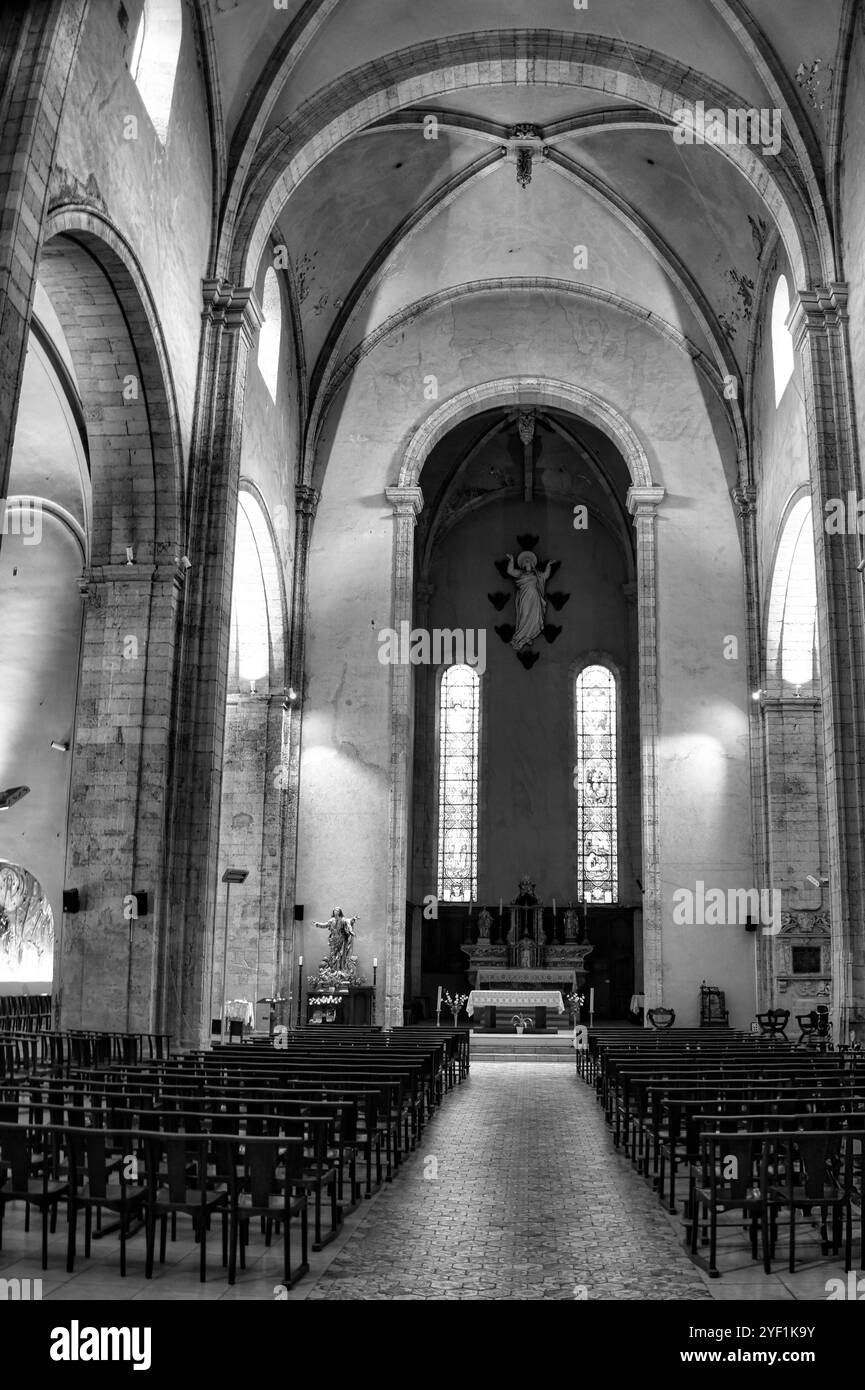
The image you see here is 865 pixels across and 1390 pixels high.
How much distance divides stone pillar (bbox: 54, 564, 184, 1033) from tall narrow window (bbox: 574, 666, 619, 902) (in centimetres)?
1895

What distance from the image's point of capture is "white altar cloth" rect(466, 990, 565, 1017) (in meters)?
26.0

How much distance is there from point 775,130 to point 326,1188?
16.8 m

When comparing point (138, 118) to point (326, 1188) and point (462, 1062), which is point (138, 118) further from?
point (462, 1062)

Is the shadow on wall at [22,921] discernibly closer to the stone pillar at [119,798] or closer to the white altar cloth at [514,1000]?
the stone pillar at [119,798]

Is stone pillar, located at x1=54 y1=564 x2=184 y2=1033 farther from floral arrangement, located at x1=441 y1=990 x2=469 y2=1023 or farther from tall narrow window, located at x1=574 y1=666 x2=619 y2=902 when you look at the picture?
tall narrow window, located at x1=574 y1=666 x2=619 y2=902

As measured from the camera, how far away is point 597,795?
34281 millimetres

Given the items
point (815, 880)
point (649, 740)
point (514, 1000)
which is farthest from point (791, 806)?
point (514, 1000)

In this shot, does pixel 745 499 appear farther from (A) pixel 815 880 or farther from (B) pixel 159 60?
(B) pixel 159 60

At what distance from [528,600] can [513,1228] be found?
90.8ft

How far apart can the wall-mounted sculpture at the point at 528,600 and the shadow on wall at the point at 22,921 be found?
15654 millimetres

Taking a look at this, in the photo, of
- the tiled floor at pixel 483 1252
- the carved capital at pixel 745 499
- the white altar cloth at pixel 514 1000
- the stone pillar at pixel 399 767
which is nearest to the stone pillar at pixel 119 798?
the tiled floor at pixel 483 1252

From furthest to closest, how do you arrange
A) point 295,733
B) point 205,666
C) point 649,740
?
point 295,733
point 649,740
point 205,666

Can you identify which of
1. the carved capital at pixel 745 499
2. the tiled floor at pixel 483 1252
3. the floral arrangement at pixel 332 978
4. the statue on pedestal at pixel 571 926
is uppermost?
the carved capital at pixel 745 499

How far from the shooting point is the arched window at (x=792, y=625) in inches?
976
